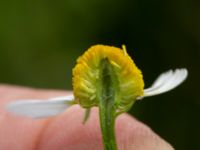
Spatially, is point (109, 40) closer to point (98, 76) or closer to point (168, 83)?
point (168, 83)

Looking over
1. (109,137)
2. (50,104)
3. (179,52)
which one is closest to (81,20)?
(179,52)

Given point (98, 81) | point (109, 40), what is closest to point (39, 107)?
point (98, 81)

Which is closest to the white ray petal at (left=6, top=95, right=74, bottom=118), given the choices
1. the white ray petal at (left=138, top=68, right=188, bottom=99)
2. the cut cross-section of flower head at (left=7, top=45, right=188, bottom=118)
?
the cut cross-section of flower head at (left=7, top=45, right=188, bottom=118)

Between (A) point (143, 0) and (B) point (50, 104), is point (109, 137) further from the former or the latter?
(A) point (143, 0)

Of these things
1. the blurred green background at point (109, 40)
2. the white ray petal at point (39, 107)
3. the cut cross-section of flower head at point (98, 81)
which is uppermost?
the cut cross-section of flower head at point (98, 81)

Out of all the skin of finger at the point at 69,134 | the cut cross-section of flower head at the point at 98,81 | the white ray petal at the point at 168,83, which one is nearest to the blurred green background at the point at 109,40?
the skin of finger at the point at 69,134

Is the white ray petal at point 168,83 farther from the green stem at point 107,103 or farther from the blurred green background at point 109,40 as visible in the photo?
the blurred green background at point 109,40

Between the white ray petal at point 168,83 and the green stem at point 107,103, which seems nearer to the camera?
the green stem at point 107,103
